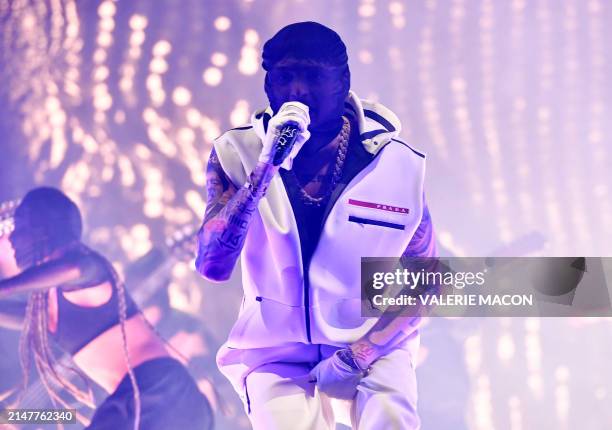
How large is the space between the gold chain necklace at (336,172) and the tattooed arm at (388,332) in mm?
247

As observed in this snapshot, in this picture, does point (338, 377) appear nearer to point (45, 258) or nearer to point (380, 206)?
point (380, 206)

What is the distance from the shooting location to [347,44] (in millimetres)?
2629

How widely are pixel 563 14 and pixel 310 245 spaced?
1.15m

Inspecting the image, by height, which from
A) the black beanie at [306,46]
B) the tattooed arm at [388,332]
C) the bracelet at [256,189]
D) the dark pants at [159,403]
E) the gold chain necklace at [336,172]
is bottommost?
the dark pants at [159,403]

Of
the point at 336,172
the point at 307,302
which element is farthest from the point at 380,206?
the point at 307,302

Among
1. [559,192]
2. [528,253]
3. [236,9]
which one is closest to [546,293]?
[528,253]

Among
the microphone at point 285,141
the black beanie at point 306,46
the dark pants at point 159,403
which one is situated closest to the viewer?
the microphone at point 285,141

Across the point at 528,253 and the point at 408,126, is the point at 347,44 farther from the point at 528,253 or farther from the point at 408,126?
the point at 528,253

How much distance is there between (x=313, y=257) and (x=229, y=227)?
0.27 metres

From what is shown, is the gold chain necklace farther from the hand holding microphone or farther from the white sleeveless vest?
the hand holding microphone

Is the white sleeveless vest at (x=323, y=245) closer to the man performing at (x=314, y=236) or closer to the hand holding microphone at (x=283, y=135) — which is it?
the man performing at (x=314, y=236)

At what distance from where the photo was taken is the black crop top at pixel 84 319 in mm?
2598

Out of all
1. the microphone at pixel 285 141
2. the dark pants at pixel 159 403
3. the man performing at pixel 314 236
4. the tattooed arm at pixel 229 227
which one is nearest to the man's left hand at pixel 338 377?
the man performing at pixel 314 236

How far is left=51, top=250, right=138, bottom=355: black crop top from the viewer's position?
2598mm
